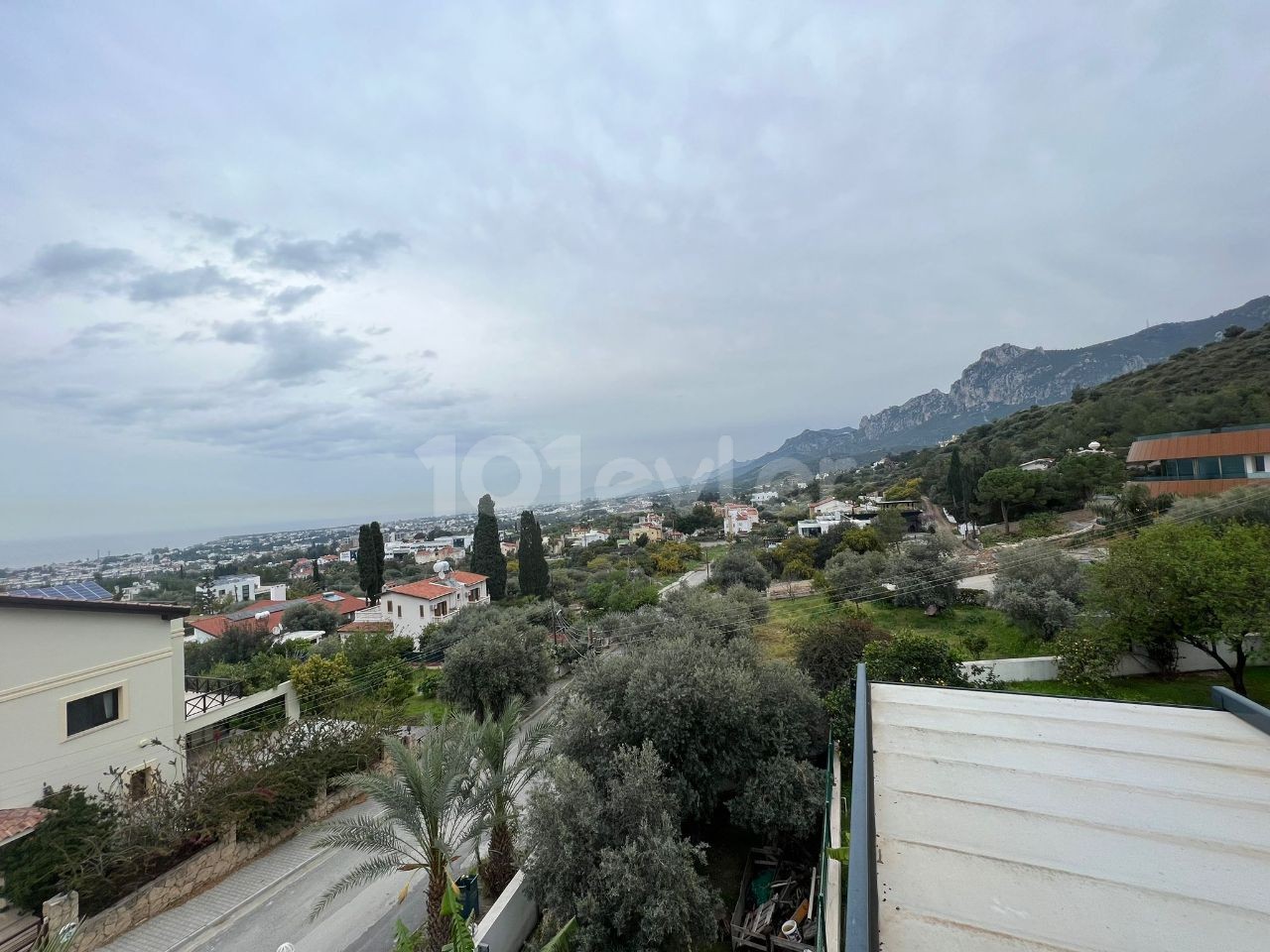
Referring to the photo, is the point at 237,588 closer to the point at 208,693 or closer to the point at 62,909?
the point at 208,693

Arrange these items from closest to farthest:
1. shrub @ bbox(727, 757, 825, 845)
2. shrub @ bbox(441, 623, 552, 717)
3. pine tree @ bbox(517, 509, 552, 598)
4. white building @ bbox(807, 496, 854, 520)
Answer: shrub @ bbox(727, 757, 825, 845), shrub @ bbox(441, 623, 552, 717), pine tree @ bbox(517, 509, 552, 598), white building @ bbox(807, 496, 854, 520)

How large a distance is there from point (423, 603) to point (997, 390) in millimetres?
175528

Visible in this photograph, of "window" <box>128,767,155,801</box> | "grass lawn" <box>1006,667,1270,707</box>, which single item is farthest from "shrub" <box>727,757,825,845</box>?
"window" <box>128,767,155,801</box>

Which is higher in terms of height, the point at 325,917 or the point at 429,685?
the point at 325,917

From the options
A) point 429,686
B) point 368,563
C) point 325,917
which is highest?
point 368,563

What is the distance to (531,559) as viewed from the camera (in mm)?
33938

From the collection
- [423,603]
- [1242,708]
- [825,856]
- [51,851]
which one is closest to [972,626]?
[825,856]

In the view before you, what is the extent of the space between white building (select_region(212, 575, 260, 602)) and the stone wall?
48.7 m

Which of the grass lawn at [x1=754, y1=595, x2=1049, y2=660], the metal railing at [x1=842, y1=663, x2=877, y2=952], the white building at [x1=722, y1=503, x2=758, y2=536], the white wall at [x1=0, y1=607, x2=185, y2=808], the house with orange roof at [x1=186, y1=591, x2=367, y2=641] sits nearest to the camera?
the metal railing at [x1=842, y1=663, x2=877, y2=952]

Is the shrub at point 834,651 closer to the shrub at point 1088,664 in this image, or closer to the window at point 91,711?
the shrub at point 1088,664

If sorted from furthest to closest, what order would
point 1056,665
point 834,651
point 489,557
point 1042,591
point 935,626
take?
point 489,557
point 935,626
point 1042,591
point 1056,665
point 834,651

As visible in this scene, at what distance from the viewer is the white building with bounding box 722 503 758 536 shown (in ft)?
196

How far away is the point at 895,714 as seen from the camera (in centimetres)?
505

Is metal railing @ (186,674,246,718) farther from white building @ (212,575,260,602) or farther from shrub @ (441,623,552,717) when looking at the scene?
white building @ (212,575,260,602)
